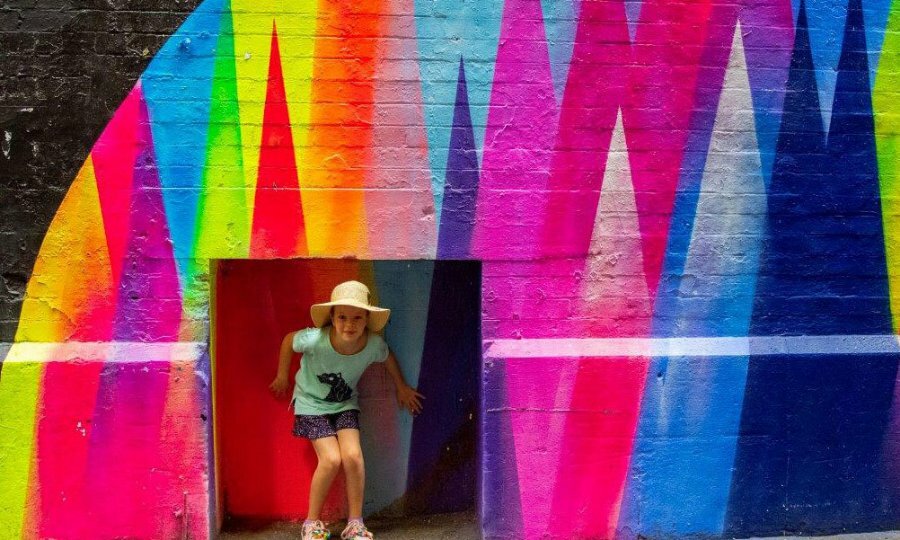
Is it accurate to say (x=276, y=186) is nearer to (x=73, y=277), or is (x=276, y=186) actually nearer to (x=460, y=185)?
(x=460, y=185)

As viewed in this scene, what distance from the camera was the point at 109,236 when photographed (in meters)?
4.56

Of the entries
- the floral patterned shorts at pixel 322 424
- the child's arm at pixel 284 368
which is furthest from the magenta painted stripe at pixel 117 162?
the floral patterned shorts at pixel 322 424

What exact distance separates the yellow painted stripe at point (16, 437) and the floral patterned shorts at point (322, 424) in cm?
122

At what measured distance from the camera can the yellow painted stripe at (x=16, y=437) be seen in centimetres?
453

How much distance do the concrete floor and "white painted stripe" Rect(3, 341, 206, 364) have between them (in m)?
1.00

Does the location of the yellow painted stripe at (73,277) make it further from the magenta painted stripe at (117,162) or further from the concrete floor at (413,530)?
the concrete floor at (413,530)

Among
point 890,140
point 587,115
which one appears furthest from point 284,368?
point 890,140

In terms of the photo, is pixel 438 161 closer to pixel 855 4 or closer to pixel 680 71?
pixel 680 71

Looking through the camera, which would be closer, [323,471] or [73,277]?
[73,277]

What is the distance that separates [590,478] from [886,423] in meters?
1.53

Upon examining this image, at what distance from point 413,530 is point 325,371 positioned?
977mm

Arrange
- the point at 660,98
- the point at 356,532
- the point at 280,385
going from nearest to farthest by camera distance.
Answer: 1. the point at 660,98
2. the point at 356,532
3. the point at 280,385

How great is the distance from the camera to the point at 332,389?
4.89 metres

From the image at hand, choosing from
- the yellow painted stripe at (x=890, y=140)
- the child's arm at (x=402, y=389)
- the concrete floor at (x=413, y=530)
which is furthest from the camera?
the child's arm at (x=402, y=389)
